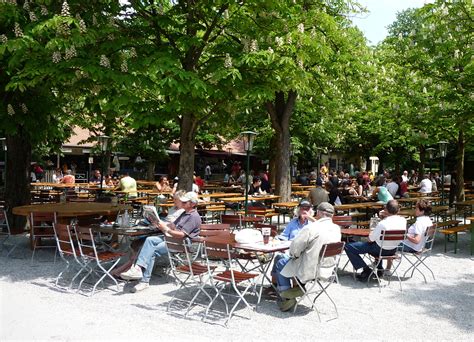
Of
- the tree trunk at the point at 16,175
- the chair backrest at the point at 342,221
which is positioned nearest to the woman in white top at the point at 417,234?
the chair backrest at the point at 342,221

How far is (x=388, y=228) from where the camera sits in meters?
7.98

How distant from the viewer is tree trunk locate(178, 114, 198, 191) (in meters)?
10.5

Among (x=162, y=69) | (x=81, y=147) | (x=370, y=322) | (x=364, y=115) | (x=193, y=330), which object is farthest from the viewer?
(x=81, y=147)

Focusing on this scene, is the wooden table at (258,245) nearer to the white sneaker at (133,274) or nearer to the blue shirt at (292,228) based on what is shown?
the blue shirt at (292,228)

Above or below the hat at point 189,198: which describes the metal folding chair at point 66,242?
below

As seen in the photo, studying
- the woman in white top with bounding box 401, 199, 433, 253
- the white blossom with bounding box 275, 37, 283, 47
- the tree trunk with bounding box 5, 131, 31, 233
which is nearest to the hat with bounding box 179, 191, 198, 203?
the woman in white top with bounding box 401, 199, 433, 253

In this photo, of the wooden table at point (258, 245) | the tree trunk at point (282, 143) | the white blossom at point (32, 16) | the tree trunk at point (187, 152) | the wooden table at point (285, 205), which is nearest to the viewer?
the wooden table at point (258, 245)

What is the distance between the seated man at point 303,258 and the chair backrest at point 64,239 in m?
3.05

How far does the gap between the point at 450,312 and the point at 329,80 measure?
472 inches

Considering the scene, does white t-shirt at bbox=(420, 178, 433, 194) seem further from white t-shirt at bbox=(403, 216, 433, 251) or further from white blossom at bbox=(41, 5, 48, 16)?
white blossom at bbox=(41, 5, 48, 16)

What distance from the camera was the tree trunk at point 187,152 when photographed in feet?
34.6

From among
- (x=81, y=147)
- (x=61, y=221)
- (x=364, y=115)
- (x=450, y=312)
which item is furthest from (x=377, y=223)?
(x=81, y=147)

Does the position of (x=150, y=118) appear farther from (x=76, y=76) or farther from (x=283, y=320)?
(x=283, y=320)

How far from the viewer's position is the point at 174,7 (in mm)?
10180
